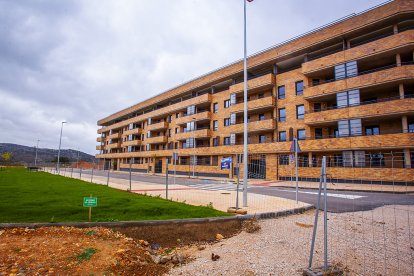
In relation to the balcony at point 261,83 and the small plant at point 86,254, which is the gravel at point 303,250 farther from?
the balcony at point 261,83

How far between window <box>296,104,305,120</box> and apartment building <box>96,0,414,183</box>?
12 cm

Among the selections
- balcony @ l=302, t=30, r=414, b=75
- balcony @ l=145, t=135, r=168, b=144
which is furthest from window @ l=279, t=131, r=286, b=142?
balcony @ l=145, t=135, r=168, b=144

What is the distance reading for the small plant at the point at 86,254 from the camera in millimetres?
4319

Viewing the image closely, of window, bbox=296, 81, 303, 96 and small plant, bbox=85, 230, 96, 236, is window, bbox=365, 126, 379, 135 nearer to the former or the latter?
window, bbox=296, 81, 303, 96

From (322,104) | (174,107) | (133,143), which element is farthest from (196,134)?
(133,143)

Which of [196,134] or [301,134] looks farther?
[196,134]

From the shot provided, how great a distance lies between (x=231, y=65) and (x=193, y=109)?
10.9 metres

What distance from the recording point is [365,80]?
22922 mm

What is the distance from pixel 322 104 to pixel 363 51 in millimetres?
6803

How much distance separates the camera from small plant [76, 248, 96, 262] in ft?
14.2

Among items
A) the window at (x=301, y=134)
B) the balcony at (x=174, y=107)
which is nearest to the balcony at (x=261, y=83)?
the window at (x=301, y=134)

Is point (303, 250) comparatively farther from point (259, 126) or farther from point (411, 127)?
point (259, 126)

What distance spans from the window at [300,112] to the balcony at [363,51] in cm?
396

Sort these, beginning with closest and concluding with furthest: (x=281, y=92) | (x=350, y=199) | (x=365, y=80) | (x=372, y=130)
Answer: (x=350, y=199) → (x=365, y=80) → (x=372, y=130) → (x=281, y=92)
